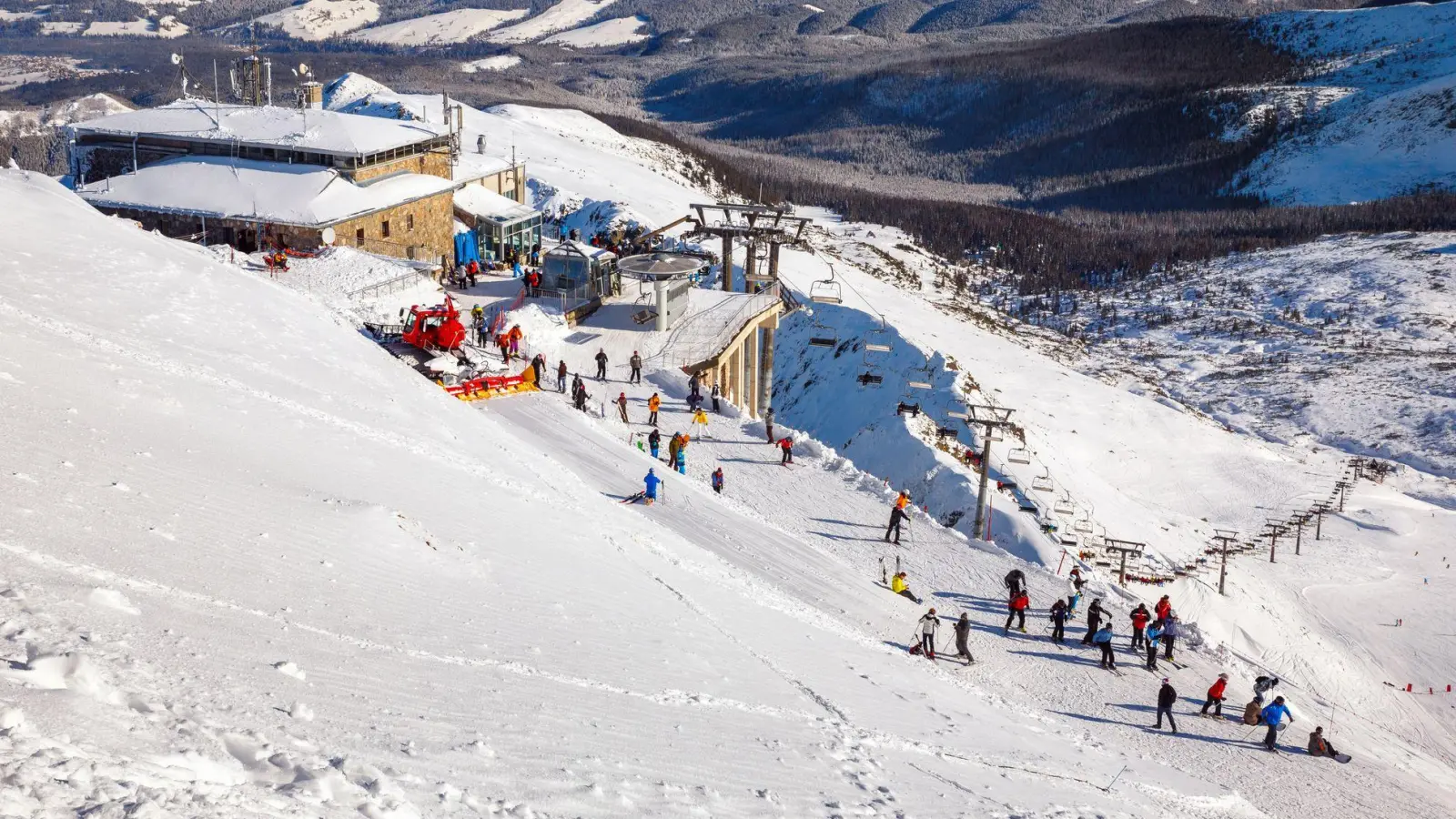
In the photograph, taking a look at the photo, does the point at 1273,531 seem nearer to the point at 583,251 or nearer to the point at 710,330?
the point at 710,330

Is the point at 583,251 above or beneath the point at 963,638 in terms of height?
above

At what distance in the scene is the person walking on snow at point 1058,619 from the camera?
21188 mm

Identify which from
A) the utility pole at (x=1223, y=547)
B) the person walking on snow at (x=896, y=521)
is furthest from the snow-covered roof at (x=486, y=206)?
the utility pole at (x=1223, y=547)

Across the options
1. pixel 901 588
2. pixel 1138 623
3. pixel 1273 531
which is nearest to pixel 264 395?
pixel 901 588

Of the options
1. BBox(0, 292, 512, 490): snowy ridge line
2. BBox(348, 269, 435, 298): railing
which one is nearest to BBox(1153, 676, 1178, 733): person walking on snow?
BBox(0, 292, 512, 490): snowy ridge line

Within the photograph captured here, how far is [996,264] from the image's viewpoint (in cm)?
9031

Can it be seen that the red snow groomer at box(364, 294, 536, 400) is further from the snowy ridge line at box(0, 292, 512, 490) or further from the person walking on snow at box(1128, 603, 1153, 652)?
the person walking on snow at box(1128, 603, 1153, 652)

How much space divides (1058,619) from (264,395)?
1426cm

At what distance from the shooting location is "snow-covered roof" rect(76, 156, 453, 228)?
119ft

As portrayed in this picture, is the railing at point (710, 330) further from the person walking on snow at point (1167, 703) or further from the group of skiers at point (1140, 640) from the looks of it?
the person walking on snow at point (1167, 703)

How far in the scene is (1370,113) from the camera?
132 meters

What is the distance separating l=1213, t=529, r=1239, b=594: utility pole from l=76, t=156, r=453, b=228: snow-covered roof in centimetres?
2717

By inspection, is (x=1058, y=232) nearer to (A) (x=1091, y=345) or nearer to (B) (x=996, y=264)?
(B) (x=996, y=264)

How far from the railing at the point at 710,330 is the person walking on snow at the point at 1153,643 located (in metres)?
16.4
